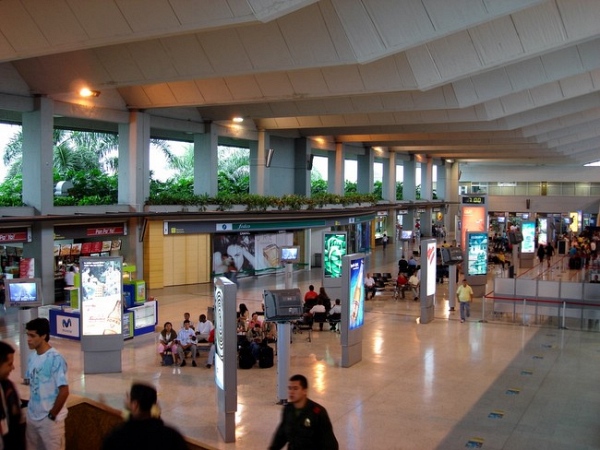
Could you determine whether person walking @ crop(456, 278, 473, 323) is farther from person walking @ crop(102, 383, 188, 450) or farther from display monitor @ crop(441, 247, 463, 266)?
person walking @ crop(102, 383, 188, 450)

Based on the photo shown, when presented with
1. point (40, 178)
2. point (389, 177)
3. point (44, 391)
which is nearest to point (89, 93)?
point (40, 178)

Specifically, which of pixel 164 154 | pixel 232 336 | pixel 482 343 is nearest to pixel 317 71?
pixel 482 343

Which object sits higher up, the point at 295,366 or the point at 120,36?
the point at 120,36

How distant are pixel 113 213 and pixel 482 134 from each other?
2019 centimetres

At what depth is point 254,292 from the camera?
24172 millimetres

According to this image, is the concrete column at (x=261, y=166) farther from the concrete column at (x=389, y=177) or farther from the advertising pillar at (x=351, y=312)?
the concrete column at (x=389, y=177)

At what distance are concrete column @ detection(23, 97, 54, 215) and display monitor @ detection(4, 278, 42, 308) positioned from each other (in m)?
9.14

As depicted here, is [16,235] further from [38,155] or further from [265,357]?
[265,357]

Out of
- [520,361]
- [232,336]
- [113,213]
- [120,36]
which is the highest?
[120,36]

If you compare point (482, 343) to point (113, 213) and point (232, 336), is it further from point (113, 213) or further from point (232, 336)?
point (113, 213)

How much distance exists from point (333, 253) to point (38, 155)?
33.7 feet

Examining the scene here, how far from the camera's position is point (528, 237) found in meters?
35.8

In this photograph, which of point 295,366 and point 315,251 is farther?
point 315,251

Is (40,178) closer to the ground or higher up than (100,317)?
higher up
